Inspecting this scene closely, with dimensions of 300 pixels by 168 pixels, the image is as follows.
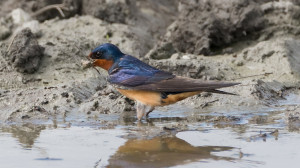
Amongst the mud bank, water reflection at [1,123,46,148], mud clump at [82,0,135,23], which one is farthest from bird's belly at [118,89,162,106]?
mud clump at [82,0,135,23]

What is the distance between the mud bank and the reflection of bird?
403mm

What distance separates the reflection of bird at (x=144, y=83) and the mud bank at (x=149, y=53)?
15.9 inches

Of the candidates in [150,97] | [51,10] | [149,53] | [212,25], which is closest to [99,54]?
[150,97]

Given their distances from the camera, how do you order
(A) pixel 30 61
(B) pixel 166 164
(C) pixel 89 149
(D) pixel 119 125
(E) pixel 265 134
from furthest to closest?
(A) pixel 30 61
(D) pixel 119 125
(E) pixel 265 134
(C) pixel 89 149
(B) pixel 166 164

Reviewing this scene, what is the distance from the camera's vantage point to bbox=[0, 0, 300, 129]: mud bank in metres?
6.29

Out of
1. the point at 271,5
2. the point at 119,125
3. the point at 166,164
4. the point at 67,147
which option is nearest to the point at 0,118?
the point at 119,125

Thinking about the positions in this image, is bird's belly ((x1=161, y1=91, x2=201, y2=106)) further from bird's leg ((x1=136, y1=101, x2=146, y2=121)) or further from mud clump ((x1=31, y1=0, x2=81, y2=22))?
mud clump ((x1=31, y1=0, x2=81, y2=22))

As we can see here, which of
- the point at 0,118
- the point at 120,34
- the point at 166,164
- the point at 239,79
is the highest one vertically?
the point at 120,34

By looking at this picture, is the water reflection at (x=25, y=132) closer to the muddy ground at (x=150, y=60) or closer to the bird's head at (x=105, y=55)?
the muddy ground at (x=150, y=60)

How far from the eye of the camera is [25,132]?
5.30m

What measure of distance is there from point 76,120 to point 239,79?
2166 millimetres

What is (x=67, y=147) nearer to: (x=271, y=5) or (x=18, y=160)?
(x=18, y=160)

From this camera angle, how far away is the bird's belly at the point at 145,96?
18.7 feet

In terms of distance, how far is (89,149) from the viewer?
4.53 metres
